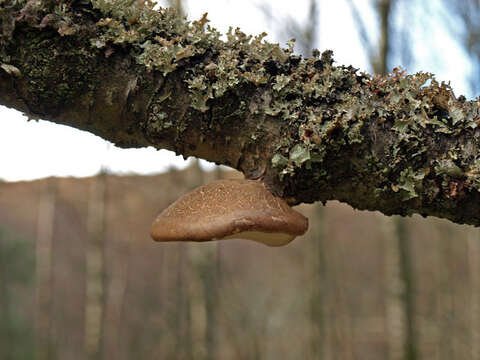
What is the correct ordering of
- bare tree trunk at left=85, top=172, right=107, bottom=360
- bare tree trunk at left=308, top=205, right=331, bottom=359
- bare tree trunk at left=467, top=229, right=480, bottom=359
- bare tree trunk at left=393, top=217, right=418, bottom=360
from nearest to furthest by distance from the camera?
bare tree trunk at left=393, top=217, right=418, bottom=360 < bare tree trunk at left=467, top=229, right=480, bottom=359 < bare tree trunk at left=308, top=205, right=331, bottom=359 < bare tree trunk at left=85, top=172, right=107, bottom=360

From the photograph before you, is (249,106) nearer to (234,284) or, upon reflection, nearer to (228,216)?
(228,216)

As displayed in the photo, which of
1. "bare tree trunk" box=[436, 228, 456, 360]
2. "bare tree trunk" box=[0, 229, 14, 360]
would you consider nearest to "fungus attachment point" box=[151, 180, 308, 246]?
"bare tree trunk" box=[436, 228, 456, 360]

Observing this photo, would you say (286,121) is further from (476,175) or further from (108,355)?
(108,355)

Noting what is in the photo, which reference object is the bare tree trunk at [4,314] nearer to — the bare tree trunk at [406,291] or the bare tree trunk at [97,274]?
the bare tree trunk at [97,274]

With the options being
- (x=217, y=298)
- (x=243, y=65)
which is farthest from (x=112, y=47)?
(x=217, y=298)

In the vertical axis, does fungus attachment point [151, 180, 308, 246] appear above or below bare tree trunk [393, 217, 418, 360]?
above

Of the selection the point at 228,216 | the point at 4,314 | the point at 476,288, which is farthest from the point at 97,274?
the point at 4,314

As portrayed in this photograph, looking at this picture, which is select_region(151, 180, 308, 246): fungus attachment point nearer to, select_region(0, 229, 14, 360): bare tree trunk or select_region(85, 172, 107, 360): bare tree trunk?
select_region(85, 172, 107, 360): bare tree trunk
